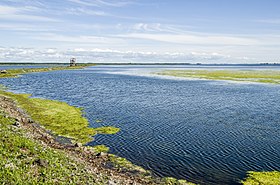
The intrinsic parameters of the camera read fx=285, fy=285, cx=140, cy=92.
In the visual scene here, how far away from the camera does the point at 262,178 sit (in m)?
27.9

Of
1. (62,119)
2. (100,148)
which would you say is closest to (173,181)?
(100,148)

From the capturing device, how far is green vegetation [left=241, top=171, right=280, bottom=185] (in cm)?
2706

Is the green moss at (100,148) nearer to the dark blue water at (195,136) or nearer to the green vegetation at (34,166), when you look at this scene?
the dark blue water at (195,136)

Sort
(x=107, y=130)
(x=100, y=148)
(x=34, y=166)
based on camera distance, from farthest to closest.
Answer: (x=107, y=130) → (x=100, y=148) → (x=34, y=166)

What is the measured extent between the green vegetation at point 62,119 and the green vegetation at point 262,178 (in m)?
21.1

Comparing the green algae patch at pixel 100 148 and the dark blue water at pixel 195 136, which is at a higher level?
the dark blue water at pixel 195 136

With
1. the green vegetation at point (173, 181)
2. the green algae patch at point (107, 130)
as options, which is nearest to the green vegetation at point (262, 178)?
the green vegetation at point (173, 181)

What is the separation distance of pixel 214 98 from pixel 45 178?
63.1 m

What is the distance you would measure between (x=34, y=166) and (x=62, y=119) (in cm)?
2869

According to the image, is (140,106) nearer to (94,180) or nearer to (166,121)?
(166,121)

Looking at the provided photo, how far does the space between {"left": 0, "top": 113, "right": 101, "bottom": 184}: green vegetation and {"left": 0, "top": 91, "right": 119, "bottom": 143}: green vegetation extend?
1202cm

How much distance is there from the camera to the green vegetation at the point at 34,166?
20936mm

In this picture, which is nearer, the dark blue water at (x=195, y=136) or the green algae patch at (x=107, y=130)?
the dark blue water at (x=195, y=136)

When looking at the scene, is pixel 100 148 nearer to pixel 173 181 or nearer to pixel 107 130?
pixel 107 130
